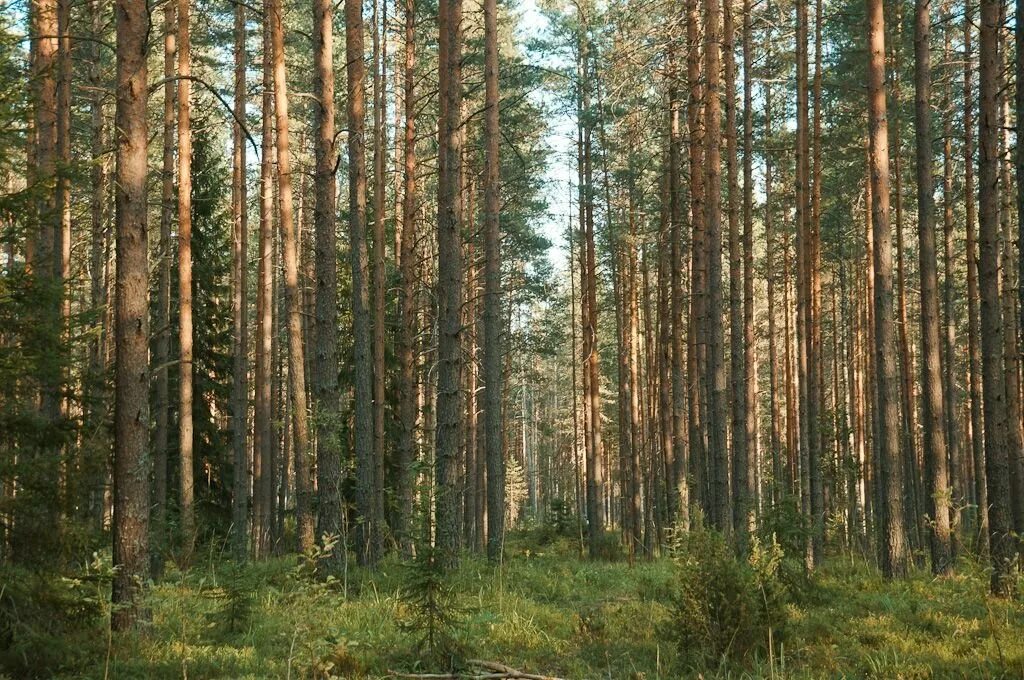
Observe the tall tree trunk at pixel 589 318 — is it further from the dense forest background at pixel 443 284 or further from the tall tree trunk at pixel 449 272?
the tall tree trunk at pixel 449 272

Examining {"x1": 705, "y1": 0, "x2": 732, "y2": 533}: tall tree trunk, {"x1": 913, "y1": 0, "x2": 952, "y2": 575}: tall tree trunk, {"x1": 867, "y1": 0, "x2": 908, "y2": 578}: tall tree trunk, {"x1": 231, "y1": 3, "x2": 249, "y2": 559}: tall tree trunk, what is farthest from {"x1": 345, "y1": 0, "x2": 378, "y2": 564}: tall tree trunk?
{"x1": 913, "y1": 0, "x2": 952, "y2": 575}: tall tree trunk

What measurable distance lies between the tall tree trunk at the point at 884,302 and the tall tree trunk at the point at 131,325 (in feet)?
31.9

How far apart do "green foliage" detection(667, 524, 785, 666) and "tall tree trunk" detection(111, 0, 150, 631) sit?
465cm

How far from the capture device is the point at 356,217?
555 inches

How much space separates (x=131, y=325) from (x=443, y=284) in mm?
6064

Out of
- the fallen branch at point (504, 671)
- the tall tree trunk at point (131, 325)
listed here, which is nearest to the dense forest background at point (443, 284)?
the tall tree trunk at point (131, 325)

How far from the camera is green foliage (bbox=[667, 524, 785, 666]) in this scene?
269 inches

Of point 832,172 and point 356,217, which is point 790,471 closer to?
point 832,172

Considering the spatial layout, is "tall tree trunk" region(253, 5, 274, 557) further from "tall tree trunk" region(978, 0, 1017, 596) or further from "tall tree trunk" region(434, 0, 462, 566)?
"tall tree trunk" region(978, 0, 1017, 596)

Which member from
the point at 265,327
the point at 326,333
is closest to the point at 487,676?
the point at 326,333

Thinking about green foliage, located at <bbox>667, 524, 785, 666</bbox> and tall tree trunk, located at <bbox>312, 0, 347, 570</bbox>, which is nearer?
green foliage, located at <bbox>667, 524, 785, 666</bbox>

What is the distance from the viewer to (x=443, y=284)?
12969 mm

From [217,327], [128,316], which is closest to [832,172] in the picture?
[217,327]

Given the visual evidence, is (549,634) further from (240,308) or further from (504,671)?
(240,308)
